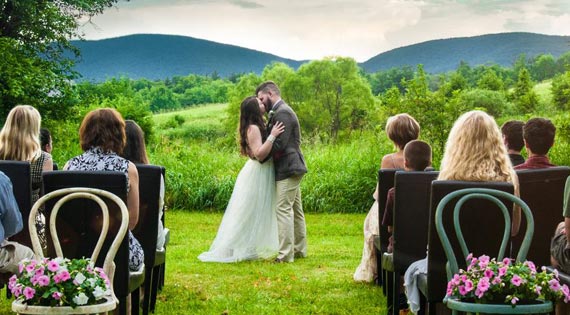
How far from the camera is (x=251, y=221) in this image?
1052 centimetres

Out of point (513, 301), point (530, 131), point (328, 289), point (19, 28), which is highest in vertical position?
point (19, 28)

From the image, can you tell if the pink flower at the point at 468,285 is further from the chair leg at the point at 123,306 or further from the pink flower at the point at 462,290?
the chair leg at the point at 123,306

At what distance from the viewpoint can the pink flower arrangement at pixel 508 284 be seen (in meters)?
4.21

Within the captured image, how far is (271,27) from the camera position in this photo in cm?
8375

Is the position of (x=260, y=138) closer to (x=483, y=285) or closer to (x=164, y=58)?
(x=483, y=285)

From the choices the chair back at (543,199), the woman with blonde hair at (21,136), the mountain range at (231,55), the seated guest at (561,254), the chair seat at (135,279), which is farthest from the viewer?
the mountain range at (231,55)

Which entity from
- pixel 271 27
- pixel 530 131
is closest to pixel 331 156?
pixel 530 131

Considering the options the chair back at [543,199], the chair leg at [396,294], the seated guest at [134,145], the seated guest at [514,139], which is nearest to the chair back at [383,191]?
the chair leg at [396,294]

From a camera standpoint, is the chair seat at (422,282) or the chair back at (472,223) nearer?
the chair back at (472,223)

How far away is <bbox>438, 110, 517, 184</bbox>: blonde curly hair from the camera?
548 cm

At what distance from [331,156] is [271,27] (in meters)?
65.3

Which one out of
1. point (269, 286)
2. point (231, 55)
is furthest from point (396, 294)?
point (231, 55)

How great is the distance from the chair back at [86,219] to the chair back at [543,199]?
248cm

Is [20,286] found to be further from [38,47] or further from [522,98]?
[522,98]
